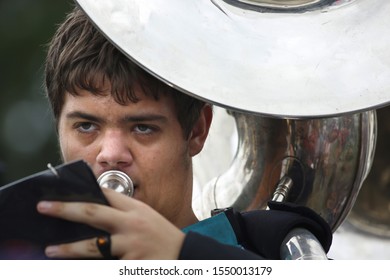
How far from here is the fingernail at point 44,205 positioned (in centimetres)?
128

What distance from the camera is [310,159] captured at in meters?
2.12

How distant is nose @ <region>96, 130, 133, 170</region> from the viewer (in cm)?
167

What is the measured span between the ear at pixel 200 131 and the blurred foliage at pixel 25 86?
16.4 feet

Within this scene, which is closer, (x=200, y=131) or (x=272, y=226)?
(x=272, y=226)

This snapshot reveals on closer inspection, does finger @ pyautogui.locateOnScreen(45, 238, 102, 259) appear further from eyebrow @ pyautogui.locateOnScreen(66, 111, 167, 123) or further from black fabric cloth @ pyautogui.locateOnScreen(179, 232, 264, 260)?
eyebrow @ pyautogui.locateOnScreen(66, 111, 167, 123)

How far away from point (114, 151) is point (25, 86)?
5.68m

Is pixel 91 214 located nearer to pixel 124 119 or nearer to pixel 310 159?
pixel 124 119

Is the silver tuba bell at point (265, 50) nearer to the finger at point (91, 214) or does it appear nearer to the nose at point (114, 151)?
the nose at point (114, 151)

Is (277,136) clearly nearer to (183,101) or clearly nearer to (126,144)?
(183,101)

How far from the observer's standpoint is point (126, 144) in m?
1.72

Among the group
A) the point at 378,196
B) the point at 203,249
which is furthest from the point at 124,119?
the point at 378,196

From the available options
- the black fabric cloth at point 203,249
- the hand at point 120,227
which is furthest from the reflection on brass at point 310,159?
the hand at point 120,227
